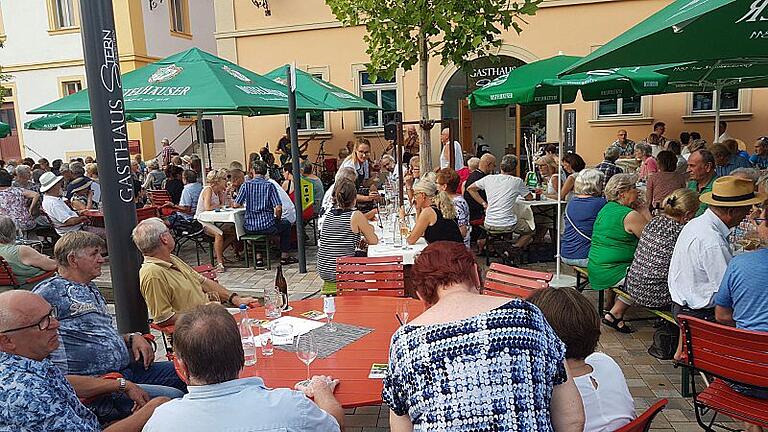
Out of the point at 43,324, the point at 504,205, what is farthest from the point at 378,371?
the point at 504,205

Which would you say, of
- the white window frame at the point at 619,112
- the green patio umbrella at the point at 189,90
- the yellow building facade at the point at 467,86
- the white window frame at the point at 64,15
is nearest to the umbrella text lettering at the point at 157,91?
the green patio umbrella at the point at 189,90

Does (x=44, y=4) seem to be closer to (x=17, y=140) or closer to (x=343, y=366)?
(x=17, y=140)

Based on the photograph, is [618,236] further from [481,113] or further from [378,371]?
[481,113]

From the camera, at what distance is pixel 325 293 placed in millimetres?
5281

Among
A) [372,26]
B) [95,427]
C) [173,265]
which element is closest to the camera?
[95,427]

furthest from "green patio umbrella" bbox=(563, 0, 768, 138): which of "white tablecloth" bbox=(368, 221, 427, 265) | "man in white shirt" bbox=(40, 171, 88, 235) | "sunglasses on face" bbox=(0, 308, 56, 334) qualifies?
"man in white shirt" bbox=(40, 171, 88, 235)

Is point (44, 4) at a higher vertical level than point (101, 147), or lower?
higher

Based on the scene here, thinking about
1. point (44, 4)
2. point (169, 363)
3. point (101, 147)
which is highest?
point (44, 4)

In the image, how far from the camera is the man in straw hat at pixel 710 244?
3.61 metres

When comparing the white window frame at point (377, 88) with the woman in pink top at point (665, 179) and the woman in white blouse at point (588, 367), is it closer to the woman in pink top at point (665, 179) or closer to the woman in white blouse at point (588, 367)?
the woman in pink top at point (665, 179)

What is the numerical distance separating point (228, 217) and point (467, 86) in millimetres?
11140

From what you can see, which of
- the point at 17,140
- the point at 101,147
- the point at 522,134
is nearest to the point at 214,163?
the point at 17,140

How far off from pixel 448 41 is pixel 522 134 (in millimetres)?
8868

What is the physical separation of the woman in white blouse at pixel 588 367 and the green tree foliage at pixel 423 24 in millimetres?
5953
